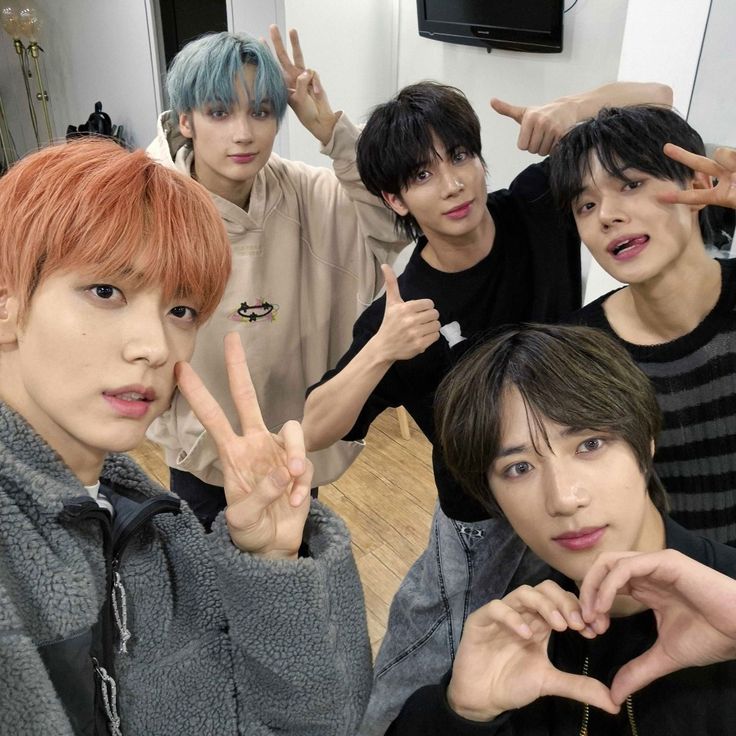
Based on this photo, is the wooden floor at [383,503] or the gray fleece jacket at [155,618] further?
the wooden floor at [383,503]

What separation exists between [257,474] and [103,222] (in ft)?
1.16

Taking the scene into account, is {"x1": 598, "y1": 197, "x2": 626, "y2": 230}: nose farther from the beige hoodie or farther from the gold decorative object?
the gold decorative object

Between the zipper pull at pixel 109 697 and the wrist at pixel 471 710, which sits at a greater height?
the zipper pull at pixel 109 697

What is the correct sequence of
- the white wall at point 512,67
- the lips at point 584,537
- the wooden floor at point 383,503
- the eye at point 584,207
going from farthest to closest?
the white wall at point 512,67 → the wooden floor at point 383,503 → the eye at point 584,207 → the lips at point 584,537

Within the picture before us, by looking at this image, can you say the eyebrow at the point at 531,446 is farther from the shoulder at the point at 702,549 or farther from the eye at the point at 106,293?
the eye at the point at 106,293

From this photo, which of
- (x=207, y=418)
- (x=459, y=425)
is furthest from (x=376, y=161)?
(x=207, y=418)

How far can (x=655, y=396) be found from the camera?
1.08 metres

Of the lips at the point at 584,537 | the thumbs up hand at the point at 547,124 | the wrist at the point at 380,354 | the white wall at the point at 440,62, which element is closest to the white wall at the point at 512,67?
the white wall at the point at 440,62

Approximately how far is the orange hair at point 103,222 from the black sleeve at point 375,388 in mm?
605

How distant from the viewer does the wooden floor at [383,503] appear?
2309 millimetres

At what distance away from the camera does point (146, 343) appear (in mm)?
761

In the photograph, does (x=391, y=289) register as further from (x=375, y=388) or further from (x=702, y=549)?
(x=702, y=549)

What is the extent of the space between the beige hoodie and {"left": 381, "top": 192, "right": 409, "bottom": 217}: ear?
4.5 inches

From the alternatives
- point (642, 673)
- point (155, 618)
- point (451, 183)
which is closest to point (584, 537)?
point (642, 673)
